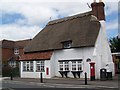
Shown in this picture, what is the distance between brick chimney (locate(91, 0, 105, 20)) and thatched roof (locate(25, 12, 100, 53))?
740 millimetres

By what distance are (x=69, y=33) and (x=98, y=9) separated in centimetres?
540

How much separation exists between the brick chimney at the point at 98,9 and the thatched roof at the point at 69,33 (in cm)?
74

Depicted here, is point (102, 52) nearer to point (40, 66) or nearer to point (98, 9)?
point (98, 9)

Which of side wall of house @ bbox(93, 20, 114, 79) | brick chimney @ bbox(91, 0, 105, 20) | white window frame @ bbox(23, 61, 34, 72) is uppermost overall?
brick chimney @ bbox(91, 0, 105, 20)

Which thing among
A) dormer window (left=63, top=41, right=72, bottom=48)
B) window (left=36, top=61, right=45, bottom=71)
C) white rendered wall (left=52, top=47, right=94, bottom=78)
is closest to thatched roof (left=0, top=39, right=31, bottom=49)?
window (left=36, top=61, right=45, bottom=71)

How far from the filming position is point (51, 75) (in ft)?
128

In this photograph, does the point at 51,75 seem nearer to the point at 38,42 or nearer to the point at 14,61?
the point at 38,42

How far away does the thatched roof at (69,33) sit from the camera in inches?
1416

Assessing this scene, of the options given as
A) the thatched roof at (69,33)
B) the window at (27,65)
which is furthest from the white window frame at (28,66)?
the thatched roof at (69,33)

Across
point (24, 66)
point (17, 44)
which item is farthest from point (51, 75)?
point (17, 44)

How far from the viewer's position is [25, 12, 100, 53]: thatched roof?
118ft

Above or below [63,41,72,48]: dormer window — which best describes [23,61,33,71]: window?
below

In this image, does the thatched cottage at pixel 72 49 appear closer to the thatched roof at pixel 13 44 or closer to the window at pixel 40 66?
the window at pixel 40 66

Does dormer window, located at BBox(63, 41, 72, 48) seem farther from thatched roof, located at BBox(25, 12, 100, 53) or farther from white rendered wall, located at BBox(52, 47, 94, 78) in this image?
white rendered wall, located at BBox(52, 47, 94, 78)
